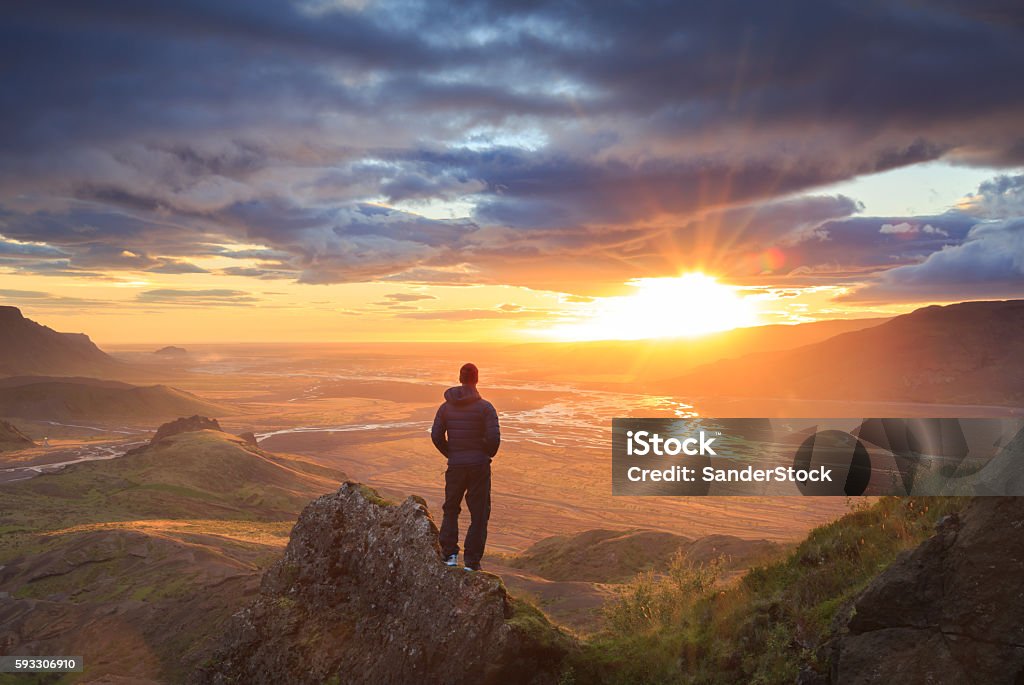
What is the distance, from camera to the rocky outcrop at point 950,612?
616 cm

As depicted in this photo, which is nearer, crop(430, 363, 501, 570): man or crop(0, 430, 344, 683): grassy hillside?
crop(430, 363, 501, 570): man

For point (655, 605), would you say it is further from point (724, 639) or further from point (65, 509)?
point (65, 509)

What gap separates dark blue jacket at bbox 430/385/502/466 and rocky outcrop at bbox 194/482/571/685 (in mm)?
1451

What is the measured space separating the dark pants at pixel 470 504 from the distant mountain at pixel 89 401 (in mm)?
129199

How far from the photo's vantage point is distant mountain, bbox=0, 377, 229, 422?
389ft

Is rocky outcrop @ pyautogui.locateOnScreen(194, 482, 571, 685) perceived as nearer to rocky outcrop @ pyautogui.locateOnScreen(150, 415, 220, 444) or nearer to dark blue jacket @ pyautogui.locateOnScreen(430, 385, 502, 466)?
dark blue jacket @ pyautogui.locateOnScreen(430, 385, 502, 466)

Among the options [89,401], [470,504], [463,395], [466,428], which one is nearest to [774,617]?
[470,504]

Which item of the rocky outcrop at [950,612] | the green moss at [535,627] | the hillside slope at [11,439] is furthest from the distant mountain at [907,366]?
the green moss at [535,627]

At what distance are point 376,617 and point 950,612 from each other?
7.67m

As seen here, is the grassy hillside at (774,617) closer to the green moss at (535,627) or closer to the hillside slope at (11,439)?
the green moss at (535,627)

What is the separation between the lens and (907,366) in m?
149

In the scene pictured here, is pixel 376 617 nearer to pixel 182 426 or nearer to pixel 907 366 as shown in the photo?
pixel 182 426

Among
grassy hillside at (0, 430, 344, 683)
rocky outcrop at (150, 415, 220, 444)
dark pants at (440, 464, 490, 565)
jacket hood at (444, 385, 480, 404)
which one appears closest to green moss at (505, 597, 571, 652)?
dark pants at (440, 464, 490, 565)

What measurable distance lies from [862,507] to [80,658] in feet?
69.0
